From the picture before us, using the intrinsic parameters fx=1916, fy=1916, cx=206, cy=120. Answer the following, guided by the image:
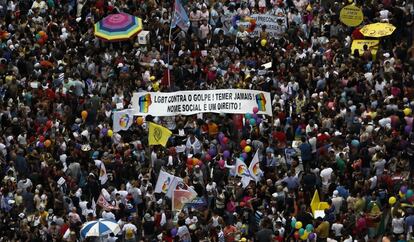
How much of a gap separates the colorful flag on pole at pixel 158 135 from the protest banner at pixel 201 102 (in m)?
1.51

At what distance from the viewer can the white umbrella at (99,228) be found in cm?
4019

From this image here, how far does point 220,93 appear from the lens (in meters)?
46.4

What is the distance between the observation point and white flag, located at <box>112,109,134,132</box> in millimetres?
45781

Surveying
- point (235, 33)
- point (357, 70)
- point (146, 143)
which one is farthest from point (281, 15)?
point (146, 143)

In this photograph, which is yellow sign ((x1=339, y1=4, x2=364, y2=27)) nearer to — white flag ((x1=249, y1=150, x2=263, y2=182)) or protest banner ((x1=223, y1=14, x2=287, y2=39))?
protest banner ((x1=223, y1=14, x2=287, y2=39))

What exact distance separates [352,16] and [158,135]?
305 inches

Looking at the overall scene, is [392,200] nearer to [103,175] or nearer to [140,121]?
[103,175]

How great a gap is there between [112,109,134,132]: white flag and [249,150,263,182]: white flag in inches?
165

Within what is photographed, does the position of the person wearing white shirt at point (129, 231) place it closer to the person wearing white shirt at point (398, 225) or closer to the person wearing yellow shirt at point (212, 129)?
the person wearing yellow shirt at point (212, 129)

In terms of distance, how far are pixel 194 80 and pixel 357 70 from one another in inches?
170

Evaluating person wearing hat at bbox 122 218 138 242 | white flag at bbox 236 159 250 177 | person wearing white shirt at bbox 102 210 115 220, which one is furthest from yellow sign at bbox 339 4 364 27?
person wearing hat at bbox 122 218 138 242

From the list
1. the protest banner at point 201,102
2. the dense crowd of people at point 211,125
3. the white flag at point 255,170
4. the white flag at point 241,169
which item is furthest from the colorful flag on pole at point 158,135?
the white flag at point 255,170

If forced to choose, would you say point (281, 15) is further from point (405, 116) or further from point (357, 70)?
point (405, 116)

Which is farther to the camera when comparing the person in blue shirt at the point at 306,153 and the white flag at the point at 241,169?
the person in blue shirt at the point at 306,153
